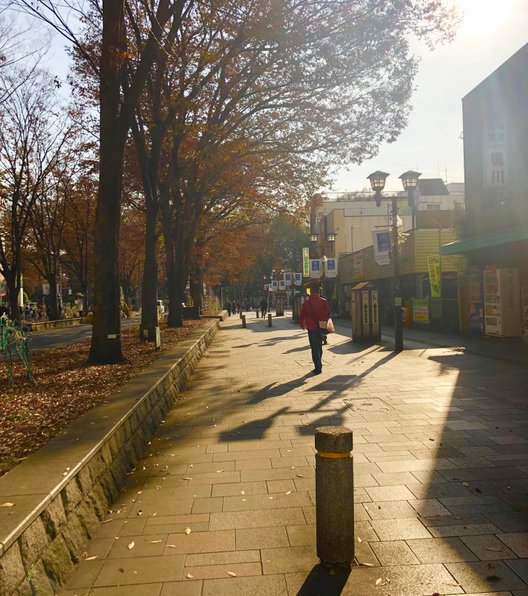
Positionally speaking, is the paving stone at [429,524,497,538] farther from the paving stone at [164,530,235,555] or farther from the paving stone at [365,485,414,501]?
the paving stone at [164,530,235,555]

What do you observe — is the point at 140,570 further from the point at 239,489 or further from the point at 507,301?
the point at 507,301

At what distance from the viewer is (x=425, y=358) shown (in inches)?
551

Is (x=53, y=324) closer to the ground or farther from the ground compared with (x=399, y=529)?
farther from the ground

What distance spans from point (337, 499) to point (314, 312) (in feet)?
27.4

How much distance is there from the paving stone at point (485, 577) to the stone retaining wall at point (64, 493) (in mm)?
2324

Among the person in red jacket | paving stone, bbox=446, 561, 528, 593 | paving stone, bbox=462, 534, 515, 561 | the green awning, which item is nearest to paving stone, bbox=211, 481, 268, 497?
paving stone, bbox=462, 534, 515, 561

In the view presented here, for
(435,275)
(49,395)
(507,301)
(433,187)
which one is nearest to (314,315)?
(49,395)

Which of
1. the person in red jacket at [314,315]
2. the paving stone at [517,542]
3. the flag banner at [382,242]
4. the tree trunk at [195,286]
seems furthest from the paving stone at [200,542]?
the tree trunk at [195,286]

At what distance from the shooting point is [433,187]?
251 ft

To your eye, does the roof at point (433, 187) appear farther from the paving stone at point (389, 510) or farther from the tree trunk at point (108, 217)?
the paving stone at point (389, 510)

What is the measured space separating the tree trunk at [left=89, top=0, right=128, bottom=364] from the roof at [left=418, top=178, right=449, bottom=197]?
69003 mm

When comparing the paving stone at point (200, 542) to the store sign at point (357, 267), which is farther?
the store sign at point (357, 267)

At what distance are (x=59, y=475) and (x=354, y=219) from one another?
5682 centimetres

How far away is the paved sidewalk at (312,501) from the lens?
10.9 ft
